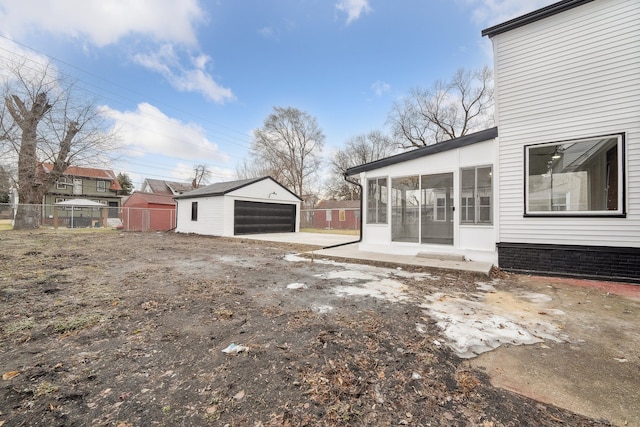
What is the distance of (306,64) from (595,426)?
1691 cm

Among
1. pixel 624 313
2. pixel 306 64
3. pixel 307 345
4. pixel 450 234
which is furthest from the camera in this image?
pixel 306 64

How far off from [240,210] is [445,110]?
19.7 m

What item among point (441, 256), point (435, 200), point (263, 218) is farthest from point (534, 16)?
point (263, 218)

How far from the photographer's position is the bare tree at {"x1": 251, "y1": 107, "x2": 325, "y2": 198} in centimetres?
2783

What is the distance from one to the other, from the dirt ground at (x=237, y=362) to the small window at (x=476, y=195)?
2647 millimetres

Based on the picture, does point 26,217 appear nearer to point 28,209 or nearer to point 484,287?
point 28,209

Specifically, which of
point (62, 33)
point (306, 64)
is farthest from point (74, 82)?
point (306, 64)

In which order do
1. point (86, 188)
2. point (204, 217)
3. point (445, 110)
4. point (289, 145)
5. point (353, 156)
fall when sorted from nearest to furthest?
point (204, 217) → point (445, 110) → point (289, 145) → point (86, 188) → point (353, 156)

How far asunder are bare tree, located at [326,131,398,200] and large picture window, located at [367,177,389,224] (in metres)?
20.9

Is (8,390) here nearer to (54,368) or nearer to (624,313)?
(54,368)

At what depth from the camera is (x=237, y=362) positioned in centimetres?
214

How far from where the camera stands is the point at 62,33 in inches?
470

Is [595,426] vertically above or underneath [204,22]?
underneath

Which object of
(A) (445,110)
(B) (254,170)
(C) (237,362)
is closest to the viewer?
(C) (237,362)
